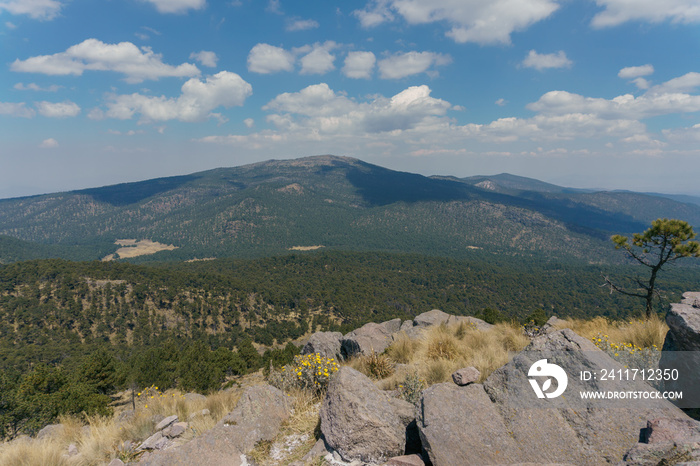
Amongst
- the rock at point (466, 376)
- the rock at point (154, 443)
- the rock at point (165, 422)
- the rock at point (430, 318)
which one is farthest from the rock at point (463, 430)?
the rock at point (430, 318)

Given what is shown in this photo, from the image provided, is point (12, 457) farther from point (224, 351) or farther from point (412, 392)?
point (224, 351)

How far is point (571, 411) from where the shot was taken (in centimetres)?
486

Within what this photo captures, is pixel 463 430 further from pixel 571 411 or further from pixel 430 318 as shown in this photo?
pixel 430 318

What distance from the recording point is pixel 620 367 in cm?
551

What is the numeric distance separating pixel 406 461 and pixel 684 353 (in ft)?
19.1

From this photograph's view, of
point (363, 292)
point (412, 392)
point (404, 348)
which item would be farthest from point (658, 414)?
point (363, 292)

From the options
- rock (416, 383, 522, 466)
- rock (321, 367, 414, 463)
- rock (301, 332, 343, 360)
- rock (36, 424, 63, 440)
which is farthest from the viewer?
rock (301, 332, 343, 360)

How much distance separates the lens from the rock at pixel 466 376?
658 cm

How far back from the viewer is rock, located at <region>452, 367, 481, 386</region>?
658 cm

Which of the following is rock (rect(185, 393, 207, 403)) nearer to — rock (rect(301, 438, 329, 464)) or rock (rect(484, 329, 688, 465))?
rock (rect(301, 438, 329, 464))

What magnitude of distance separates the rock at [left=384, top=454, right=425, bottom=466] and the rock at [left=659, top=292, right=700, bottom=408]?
4.80 meters

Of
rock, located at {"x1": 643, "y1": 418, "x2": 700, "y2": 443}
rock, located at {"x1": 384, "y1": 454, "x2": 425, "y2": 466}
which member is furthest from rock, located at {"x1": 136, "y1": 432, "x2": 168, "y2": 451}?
rock, located at {"x1": 643, "y1": 418, "x2": 700, "y2": 443}

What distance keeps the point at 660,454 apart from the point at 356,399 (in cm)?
421

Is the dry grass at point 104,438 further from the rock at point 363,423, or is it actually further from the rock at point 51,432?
the rock at point 363,423
